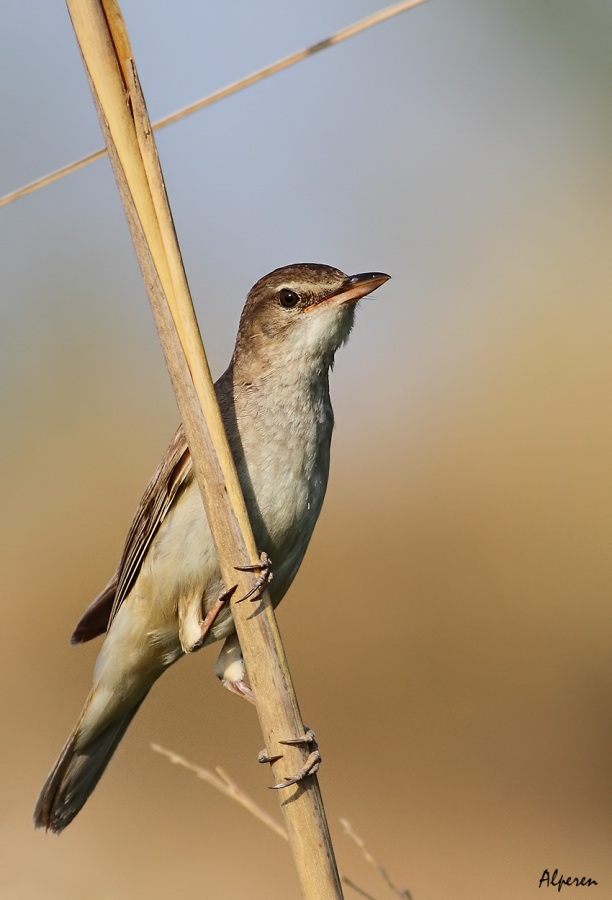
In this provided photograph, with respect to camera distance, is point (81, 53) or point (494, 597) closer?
point (81, 53)

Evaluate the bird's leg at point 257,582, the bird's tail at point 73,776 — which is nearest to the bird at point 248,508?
the bird's tail at point 73,776

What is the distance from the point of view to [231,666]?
371 cm

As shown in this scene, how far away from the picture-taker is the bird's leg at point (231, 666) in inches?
145

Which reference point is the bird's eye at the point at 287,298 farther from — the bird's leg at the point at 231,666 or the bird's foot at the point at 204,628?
the bird's leg at the point at 231,666

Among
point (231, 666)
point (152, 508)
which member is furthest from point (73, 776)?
point (152, 508)

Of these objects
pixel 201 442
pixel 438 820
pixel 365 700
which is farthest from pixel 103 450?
pixel 201 442

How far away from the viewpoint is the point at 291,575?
3.59 m

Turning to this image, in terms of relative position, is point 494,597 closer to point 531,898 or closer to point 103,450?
point 531,898

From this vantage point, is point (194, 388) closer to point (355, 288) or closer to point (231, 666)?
point (355, 288)

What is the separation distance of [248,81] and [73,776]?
2566mm

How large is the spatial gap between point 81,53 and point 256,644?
1.28 m

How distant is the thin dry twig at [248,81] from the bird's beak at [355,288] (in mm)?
1253

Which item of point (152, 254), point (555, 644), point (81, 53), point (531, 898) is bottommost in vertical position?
point (531, 898)

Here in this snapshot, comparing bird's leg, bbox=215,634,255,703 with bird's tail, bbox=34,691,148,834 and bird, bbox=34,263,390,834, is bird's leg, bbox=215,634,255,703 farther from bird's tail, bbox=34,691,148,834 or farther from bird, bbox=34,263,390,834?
→ bird's tail, bbox=34,691,148,834
